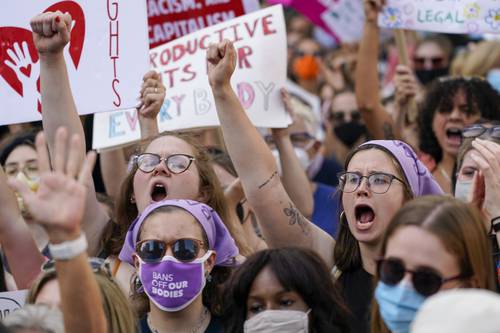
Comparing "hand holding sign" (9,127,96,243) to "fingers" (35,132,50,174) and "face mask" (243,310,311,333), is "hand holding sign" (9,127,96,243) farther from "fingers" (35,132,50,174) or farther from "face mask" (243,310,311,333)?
"face mask" (243,310,311,333)

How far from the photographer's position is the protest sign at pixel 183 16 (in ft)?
22.8

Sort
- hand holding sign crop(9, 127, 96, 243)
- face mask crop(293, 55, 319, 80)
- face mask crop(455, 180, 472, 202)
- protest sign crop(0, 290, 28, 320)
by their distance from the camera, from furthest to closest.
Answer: face mask crop(293, 55, 319, 80) < face mask crop(455, 180, 472, 202) < protest sign crop(0, 290, 28, 320) < hand holding sign crop(9, 127, 96, 243)

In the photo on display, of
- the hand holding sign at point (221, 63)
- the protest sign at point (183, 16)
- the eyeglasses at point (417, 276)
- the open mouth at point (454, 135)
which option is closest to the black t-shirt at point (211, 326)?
the hand holding sign at point (221, 63)

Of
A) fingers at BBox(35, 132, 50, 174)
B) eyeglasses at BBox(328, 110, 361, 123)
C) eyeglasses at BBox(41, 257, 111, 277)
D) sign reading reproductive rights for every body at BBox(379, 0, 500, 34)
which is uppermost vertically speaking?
sign reading reproductive rights for every body at BBox(379, 0, 500, 34)

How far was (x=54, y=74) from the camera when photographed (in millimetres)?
4738

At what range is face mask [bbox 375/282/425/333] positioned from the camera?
3.50 metres

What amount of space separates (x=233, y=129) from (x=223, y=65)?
0.88ft

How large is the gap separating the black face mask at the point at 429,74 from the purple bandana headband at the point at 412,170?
4351mm

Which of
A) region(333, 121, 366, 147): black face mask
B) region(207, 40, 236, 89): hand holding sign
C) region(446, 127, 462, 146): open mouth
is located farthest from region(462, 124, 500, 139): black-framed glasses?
region(333, 121, 366, 147): black face mask

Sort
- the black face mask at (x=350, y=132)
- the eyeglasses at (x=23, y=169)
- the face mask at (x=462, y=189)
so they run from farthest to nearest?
the black face mask at (x=350, y=132), the eyeglasses at (x=23, y=169), the face mask at (x=462, y=189)

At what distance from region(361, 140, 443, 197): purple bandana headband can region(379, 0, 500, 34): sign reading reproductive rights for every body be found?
1.86 metres

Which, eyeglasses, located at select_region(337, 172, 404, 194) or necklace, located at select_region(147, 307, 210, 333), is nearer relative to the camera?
necklace, located at select_region(147, 307, 210, 333)

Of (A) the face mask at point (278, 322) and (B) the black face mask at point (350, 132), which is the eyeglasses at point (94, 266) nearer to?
(A) the face mask at point (278, 322)

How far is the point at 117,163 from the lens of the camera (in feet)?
21.1
